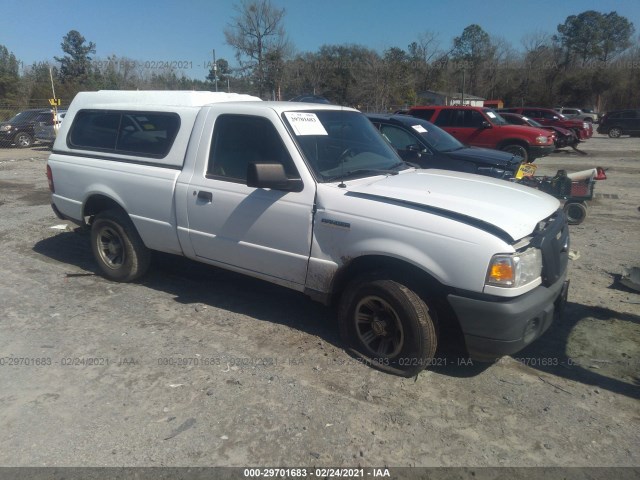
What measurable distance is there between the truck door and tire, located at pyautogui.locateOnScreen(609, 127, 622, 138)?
32.2 metres

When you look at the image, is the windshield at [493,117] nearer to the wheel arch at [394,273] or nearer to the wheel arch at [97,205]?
the wheel arch at [97,205]

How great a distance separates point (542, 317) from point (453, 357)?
842 millimetres

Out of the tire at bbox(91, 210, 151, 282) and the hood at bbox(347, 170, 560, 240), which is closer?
the hood at bbox(347, 170, 560, 240)

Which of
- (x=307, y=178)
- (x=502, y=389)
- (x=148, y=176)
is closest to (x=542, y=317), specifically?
(x=502, y=389)

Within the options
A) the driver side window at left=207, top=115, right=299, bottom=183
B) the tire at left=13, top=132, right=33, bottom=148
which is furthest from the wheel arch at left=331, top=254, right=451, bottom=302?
the tire at left=13, top=132, right=33, bottom=148

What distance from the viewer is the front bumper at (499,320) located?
3146 mm

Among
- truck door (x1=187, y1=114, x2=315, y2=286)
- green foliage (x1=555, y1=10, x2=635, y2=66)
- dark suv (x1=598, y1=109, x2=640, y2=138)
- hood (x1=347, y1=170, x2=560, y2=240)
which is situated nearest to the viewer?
hood (x1=347, y1=170, x2=560, y2=240)

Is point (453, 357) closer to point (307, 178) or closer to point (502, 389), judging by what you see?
point (502, 389)

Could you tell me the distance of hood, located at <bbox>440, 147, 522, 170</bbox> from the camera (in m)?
8.32

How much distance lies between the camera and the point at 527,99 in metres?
54.1

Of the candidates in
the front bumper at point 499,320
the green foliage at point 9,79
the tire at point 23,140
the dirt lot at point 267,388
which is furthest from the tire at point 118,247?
the green foliage at point 9,79

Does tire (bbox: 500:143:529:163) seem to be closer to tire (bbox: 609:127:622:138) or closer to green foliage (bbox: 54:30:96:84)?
tire (bbox: 609:127:622:138)

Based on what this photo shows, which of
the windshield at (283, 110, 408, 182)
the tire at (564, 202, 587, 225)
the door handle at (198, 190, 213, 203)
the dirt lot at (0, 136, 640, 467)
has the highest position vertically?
the windshield at (283, 110, 408, 182)

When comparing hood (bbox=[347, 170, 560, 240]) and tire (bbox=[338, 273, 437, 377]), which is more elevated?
hood (bbox=[347, 170, 560, 240])
